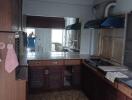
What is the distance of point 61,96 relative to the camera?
3820 millimetres

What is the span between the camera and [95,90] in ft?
10.9

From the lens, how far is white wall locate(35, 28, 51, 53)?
4.41 metres

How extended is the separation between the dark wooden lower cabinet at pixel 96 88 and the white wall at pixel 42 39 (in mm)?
1131

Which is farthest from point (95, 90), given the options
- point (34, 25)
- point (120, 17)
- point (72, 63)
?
point (34, 25)

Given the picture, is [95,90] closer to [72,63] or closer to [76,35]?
[72,63]

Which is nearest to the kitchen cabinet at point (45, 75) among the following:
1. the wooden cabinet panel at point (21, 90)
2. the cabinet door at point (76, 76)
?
the cabinet door at point (76, 76)

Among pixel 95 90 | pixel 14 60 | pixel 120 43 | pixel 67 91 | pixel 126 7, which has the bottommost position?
pixel 67 91

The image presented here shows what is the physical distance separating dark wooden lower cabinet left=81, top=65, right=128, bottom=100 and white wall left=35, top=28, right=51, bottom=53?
3.71 feet

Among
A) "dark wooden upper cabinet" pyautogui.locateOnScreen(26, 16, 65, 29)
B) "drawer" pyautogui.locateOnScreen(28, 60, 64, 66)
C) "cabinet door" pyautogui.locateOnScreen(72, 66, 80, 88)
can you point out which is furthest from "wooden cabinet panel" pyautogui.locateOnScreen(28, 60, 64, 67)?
"dark wooden upper cabinet" pyautogui.locateOnScreen(26, 16, 65, 29)

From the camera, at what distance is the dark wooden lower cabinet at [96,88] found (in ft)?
8.43

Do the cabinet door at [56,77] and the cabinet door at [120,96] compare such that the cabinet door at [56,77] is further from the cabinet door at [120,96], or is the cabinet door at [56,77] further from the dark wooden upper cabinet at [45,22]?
the cabinet door at [120,96]

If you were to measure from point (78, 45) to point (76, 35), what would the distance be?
28 centimetres

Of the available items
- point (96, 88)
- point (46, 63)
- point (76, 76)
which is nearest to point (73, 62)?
point (76, 76)

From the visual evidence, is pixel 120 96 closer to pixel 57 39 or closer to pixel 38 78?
pixel 38 78
